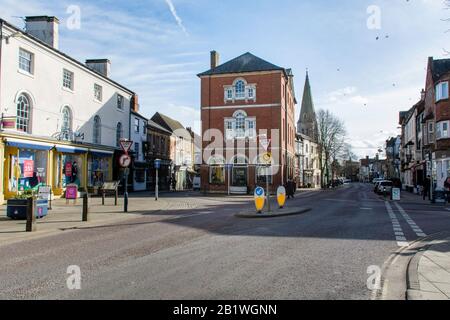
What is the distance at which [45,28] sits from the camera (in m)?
26.4

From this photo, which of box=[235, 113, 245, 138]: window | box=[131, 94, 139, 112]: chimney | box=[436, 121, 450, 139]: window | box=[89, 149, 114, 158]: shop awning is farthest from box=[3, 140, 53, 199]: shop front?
box=[436, 121, 450, 139]: window

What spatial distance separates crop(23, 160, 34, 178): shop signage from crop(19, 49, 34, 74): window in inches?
213

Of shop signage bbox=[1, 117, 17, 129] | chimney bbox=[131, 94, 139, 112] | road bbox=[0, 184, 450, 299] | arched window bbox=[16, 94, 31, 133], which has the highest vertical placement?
chimney bbox=[131, 94, 139, 112]

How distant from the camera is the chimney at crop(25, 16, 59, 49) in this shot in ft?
86.2

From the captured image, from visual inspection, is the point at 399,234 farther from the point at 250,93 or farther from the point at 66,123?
the point at 250,93

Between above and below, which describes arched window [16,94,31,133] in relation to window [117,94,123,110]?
below

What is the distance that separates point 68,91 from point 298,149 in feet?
154

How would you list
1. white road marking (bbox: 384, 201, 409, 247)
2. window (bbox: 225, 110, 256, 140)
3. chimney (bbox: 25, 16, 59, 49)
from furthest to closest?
window (bbox: 225, 110, 256, 140), chimney (bbox: 25, 16, 59, 49), white road marking (bbox: 384, 201, 409, 247)

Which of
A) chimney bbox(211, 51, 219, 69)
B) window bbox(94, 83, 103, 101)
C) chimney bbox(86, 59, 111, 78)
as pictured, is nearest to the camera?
window bbox(94, 83, 103, 101)

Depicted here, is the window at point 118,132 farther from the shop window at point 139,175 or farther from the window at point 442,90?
the window at point 442,90

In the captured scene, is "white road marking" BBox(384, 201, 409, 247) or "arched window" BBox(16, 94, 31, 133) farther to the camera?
"arched window" BBox(16, 94, 31, 133)

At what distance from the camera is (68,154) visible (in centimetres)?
2680

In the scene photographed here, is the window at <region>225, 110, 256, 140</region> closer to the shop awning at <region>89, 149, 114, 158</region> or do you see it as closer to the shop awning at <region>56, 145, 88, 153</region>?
the shop awning at <region>89, 149, 114, 158</region>
